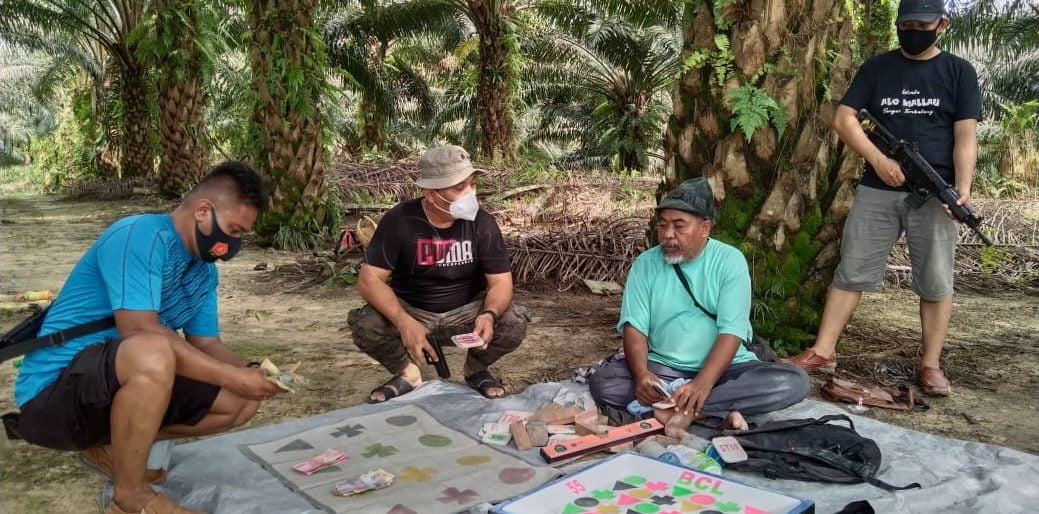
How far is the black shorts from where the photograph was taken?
2152 mm

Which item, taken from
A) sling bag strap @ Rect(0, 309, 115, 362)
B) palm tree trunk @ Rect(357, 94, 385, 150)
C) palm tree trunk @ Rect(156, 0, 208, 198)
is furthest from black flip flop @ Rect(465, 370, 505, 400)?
palm tree trunk @ Rect(357, 94, 385, 150)

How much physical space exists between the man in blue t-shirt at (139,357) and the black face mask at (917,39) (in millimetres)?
2845

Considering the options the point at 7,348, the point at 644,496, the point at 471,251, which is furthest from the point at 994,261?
the point at 7,348

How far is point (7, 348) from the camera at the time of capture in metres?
2.19

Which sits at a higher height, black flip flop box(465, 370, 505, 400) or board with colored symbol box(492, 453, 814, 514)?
board with colored symbol box(492, 453, 814, 514)

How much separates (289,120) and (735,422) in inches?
231

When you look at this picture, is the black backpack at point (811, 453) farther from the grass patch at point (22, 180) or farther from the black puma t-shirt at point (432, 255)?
the grass patch at point (22, 180)

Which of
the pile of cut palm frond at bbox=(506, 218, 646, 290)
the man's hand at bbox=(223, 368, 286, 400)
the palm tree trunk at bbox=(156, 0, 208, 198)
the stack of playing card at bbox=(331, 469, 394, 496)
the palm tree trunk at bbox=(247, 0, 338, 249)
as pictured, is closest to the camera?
the man's hand at bbox=(223, 368, 286, 400)

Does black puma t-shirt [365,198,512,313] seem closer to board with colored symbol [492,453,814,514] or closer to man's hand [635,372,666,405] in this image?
man's hand [635,372,666,405]

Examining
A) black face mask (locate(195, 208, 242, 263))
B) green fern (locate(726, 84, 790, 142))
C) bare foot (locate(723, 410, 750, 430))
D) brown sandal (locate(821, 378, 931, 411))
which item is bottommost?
brown sandal (locate(821, 378, 931, 411))

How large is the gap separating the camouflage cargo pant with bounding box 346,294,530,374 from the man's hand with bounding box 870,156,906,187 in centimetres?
174

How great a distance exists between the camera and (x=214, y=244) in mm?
2346

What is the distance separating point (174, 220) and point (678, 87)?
2862 millimetres

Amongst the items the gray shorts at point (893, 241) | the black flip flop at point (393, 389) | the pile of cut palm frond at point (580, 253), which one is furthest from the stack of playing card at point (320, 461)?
the pile of cut palm frond at point (580, 253)
